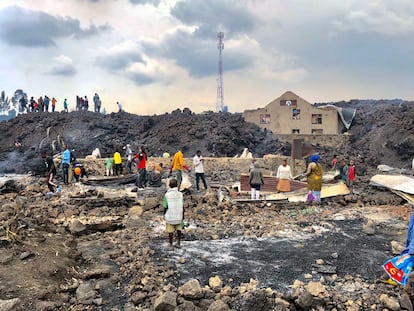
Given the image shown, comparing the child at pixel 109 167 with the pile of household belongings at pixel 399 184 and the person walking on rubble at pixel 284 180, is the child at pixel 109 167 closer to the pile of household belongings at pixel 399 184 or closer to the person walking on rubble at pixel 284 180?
the person walking on rubble at pixel 284 180

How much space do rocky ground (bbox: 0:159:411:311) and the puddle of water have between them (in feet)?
0.05

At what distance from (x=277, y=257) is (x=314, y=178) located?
406 centimetres

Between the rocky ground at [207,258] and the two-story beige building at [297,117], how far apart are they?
2506 centimetres

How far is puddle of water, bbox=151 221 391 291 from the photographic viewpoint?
17.9ft

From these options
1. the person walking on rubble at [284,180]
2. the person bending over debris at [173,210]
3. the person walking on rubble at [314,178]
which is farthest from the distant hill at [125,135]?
the person bending over debris at [173,210]

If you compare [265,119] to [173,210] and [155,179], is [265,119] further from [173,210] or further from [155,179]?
[173,210]

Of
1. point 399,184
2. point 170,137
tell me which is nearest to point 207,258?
point 399,184

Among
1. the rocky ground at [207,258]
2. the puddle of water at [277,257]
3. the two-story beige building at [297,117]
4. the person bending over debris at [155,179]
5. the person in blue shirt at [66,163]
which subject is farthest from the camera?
the two-story beige building at [297,117]

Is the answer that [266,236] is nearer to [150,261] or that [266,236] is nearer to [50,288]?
[150,261]

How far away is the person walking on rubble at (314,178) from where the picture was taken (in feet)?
31.6

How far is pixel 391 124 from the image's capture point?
32406 millimetres

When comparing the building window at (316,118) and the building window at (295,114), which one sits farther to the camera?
the building window at (295,114)

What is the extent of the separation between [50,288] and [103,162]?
548 inches

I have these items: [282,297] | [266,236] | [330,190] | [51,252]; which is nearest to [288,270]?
[282,297]
